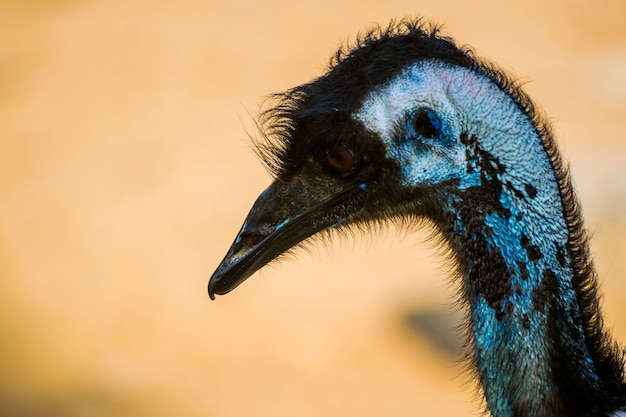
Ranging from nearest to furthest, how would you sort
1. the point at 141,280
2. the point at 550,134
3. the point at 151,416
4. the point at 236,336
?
the point at 550,134 → the point at 151,416 → the point at 236,336 → the point at 141,280

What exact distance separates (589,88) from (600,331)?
5.59 metres

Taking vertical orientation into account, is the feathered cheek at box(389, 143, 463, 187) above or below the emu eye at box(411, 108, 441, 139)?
below

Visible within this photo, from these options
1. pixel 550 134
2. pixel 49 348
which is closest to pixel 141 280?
pixel 49 348

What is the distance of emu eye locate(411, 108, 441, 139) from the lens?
2.80 meters

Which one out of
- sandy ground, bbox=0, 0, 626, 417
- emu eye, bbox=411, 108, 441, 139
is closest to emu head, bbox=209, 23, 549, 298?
emu eye, bbox=411, 108, 441, 139

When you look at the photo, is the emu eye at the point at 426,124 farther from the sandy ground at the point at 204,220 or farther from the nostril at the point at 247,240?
the sandy ground at the point at 204,220

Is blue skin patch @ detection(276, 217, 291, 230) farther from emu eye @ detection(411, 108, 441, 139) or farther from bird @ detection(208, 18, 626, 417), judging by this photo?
emu eye @ detection(411, 108, 441, 139)

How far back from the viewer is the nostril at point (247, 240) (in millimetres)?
2934

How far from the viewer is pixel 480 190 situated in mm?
2752

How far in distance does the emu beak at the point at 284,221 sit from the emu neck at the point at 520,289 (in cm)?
34

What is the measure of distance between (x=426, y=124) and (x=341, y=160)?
9.6 inches

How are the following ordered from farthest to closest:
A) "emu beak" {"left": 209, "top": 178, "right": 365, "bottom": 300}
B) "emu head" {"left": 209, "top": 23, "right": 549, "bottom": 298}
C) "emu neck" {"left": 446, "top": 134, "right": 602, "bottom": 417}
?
"emu beak" {"left": 209, "top": 178, "right": 365, "bottom": 300}, "emu head" {"left": 209, "top": 23, "right": 549, "bottom": 298}, "emu neck" {"left": 446, "top": 134, "right": 602, "bottom": 417}

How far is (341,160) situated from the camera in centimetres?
287

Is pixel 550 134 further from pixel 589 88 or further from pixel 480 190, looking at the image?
pixel 589 88
